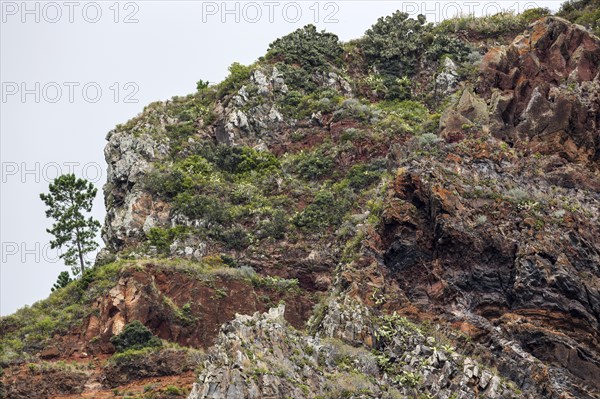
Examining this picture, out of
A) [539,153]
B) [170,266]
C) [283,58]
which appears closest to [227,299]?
[170,266]

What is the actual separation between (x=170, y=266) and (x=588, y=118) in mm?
25906

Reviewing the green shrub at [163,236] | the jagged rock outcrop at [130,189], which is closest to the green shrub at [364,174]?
the green shrub at [163,236]

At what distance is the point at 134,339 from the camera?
197 feet

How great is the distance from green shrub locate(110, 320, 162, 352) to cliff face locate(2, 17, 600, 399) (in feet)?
2.48

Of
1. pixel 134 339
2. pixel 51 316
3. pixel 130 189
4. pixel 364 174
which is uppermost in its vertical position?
pixel 364 174

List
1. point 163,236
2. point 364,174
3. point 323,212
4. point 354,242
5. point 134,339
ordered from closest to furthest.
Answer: point 134,339, point 354,242, point 163,236, point 323,212, point 364,174

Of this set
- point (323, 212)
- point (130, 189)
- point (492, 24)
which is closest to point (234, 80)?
point (130, 189)

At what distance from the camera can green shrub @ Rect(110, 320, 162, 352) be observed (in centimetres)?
5978

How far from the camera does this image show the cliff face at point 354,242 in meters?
51.2

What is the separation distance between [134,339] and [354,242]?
42.4 ft

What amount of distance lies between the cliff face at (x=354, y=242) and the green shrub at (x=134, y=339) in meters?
0.75

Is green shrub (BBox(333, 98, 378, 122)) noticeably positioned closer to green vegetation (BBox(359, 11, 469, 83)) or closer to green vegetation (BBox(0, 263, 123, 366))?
green vegetation (BBox(359, 11, 469, 83))

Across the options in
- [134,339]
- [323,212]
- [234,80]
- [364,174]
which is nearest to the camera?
[134,339]

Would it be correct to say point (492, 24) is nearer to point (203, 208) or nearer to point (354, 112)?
point (354, 112)
